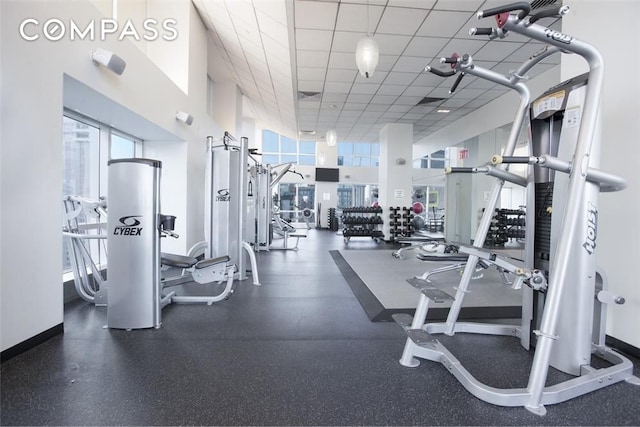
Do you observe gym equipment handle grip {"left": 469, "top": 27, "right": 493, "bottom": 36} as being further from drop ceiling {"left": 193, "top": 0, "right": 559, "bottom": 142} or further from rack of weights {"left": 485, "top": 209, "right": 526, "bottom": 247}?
rack of weights {"left": 485, "top": 209, "right": 526, "bottom": 247}

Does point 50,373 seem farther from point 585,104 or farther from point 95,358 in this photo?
point 585,104

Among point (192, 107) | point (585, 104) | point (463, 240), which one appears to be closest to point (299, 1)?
point (192, 107)

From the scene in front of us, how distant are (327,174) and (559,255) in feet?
38.2

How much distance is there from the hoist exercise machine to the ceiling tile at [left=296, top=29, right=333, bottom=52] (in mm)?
3006

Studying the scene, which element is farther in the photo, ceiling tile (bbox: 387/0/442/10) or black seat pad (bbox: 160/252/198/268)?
ceiling tile (bbox: 387/0/442/10)

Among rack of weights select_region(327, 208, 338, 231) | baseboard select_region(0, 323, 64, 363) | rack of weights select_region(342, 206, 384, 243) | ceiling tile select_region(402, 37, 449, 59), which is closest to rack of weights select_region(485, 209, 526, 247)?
rack of weights select_region(342, 206, 384, 243)

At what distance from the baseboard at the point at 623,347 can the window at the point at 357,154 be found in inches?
465

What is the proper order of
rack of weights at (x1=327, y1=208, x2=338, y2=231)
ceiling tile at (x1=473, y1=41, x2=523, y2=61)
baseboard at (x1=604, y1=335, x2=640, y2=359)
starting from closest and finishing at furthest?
baseboard at (x1=604, y1=335, x2=640, y2=359) < ceiling tile at (x1=473, y1=41, x2=523, y2=61) < rack of weights at (x1=327, y1=208, x2=338, y2=231)

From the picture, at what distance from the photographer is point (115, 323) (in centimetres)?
254

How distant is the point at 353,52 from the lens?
15.3ft

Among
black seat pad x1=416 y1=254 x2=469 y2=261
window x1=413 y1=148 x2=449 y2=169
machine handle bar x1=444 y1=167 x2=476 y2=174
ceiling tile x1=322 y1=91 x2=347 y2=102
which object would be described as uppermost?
ceiling tile x1=322 y1=91 x2=347 y2=102

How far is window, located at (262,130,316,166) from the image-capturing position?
13.5m

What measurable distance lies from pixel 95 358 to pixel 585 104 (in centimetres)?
325

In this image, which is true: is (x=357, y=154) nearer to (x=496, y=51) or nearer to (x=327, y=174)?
(x=327, y=174)
